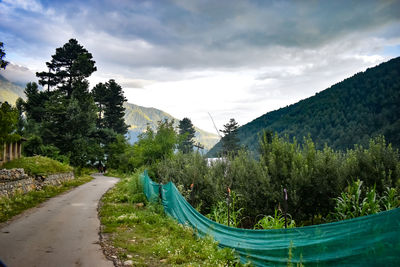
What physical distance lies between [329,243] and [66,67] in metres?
60.5

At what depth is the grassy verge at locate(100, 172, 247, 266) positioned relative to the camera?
622cm

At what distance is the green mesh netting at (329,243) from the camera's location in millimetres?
3215

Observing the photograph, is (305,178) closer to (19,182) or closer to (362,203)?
(362,203)

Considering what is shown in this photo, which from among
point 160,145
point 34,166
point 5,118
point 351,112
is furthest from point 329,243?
point 351,112

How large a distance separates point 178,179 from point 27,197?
839 cm

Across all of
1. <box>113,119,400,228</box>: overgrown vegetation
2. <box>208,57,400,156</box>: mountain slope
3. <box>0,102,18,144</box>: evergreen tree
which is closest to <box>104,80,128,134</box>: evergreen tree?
<box>208,57,400,156</box>: mountain slope

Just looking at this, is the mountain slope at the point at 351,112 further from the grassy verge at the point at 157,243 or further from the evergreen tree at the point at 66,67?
the grassy verge at the point at 157,243

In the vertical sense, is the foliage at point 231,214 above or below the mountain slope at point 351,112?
below

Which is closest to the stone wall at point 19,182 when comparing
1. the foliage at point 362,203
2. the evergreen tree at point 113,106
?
the foliage at point 362,203

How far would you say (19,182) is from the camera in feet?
51.8

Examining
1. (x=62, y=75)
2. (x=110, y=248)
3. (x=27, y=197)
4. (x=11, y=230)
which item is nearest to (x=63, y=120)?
(x=62, y=75)

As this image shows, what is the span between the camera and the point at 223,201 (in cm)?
962

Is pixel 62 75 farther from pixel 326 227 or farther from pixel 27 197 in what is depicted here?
pixel 326 227

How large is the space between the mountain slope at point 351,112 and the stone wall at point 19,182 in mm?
65441
